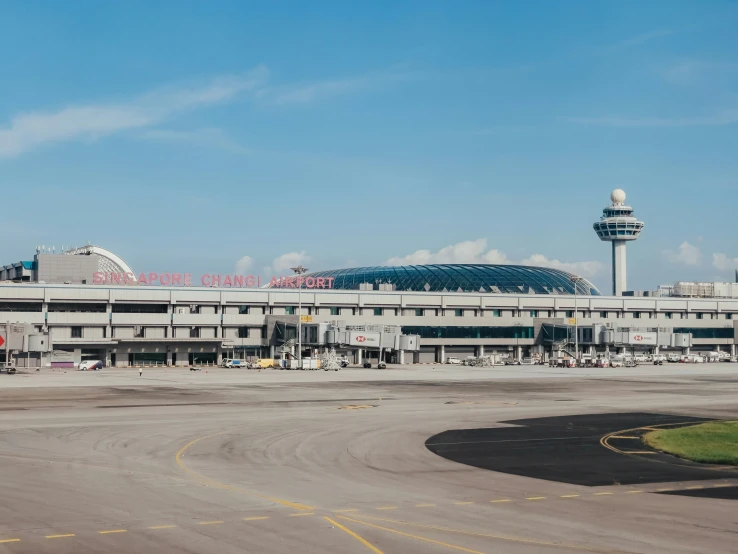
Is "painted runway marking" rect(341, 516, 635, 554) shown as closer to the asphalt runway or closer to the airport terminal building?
the asphalt runway

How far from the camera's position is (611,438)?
4766 centimetres

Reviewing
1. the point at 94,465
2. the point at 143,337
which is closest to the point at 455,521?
the point at 94,465

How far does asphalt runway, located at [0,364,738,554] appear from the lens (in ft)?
75.3

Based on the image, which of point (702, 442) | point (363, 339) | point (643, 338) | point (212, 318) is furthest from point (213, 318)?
point (702, 442)

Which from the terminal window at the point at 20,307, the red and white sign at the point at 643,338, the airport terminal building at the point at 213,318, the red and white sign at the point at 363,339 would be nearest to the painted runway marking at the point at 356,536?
the airport terminal building at the point at 213,318

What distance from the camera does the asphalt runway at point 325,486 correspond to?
75.3 ft

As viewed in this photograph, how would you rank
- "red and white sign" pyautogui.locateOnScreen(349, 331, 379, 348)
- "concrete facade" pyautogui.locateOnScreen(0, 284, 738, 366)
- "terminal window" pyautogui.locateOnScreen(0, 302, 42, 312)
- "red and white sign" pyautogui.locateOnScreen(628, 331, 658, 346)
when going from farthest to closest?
"red and white sign" pyautogui.locateOnScreen(628, 331, 658, 346), "concrete facade" pyautogui.locateOnScreen(0, 284, 738, 366), "red and white sign" pyautogui.locateOnScreen(349, 331, 379, 348), "terminal window" pyautogui.locateOnScreen(0, 302, 42, 312)

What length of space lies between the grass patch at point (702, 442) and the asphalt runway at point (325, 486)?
99.7 inches

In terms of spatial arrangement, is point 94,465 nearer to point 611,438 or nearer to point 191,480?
point 191,480

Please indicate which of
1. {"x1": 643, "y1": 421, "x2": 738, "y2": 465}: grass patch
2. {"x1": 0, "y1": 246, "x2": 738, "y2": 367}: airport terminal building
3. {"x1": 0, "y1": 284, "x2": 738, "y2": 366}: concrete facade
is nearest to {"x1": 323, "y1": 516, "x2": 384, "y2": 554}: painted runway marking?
{"x1": 643, "y1": 421, "x2": 738, "y2": 465}: grass patch

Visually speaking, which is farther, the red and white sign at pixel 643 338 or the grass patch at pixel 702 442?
the red and white sign at pixel 643 338

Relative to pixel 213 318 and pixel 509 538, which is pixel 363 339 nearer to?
pixel 213 318

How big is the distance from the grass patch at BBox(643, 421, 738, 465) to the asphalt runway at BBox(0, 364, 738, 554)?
2.53 m

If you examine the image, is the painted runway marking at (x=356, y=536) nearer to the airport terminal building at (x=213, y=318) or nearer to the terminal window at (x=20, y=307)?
the airport terminal building at (x=213, y=318)
